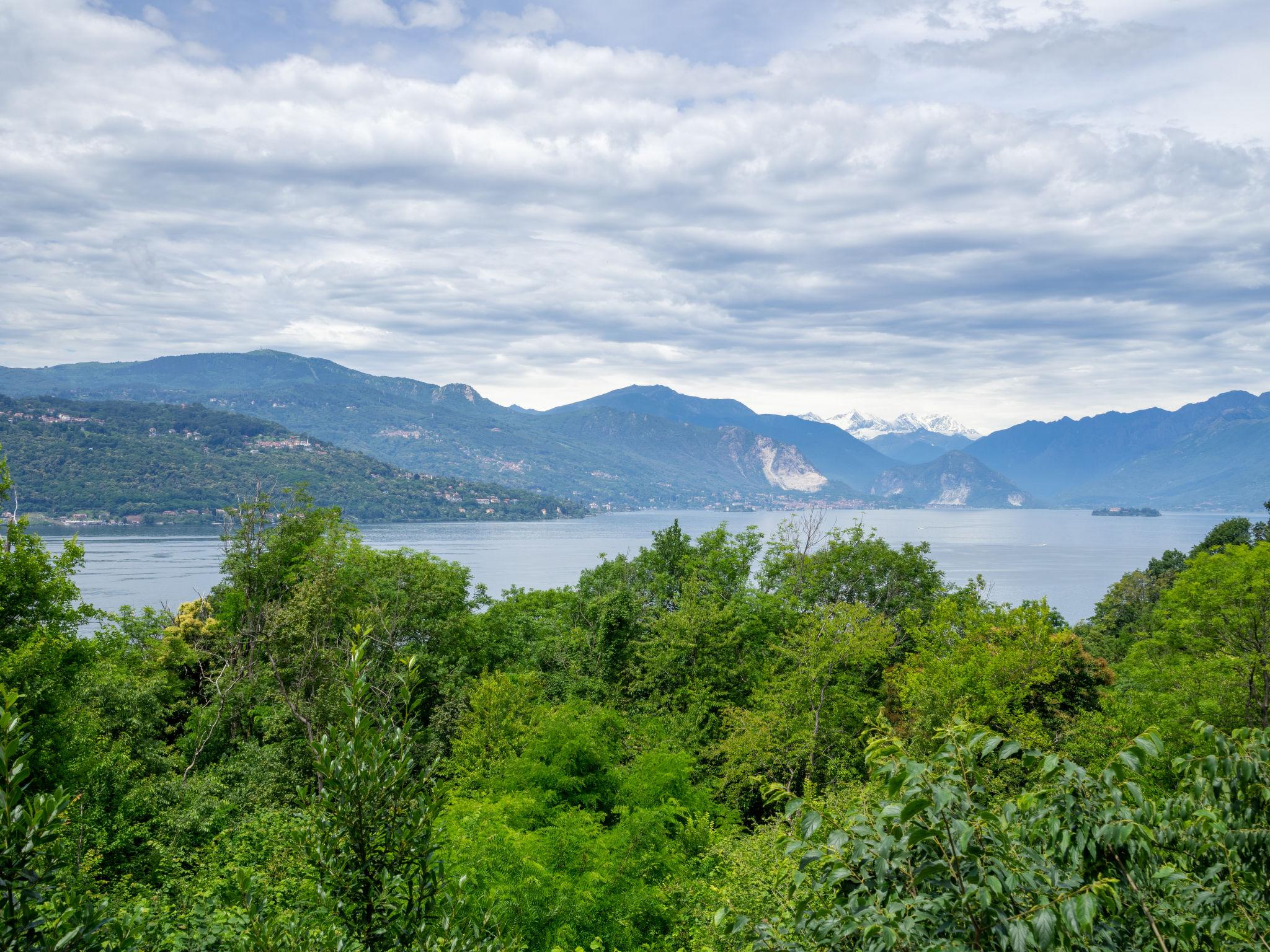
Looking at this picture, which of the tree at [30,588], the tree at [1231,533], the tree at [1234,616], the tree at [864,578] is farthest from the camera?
the tree at [1231,533]

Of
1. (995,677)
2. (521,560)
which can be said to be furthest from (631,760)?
(521,560)

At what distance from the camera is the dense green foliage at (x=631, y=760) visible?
379 centimetres

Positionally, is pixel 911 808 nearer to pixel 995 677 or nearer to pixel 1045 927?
pixel 1045 927

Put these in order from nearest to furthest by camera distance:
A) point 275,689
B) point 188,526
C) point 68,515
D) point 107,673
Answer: point 107,673 < point 275,689 < point 68,515 < point 188,526

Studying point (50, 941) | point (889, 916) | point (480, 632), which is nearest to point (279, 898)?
point (50, 941)

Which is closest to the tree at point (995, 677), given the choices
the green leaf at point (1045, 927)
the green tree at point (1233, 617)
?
the green tree at point (1233, 617)

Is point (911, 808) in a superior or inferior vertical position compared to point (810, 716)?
superior

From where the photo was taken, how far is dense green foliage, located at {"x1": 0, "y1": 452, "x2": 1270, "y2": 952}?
3785 mm

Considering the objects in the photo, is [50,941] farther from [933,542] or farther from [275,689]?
[933,542]

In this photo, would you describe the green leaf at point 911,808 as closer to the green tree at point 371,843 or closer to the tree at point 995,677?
the green tree at point 371,843

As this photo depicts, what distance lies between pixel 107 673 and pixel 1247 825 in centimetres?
2996

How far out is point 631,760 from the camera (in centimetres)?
2769

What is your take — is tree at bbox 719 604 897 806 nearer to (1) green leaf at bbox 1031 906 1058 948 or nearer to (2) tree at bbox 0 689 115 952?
(2) tree at bbox 0 689 115 952

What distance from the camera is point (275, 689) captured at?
33531 mm
